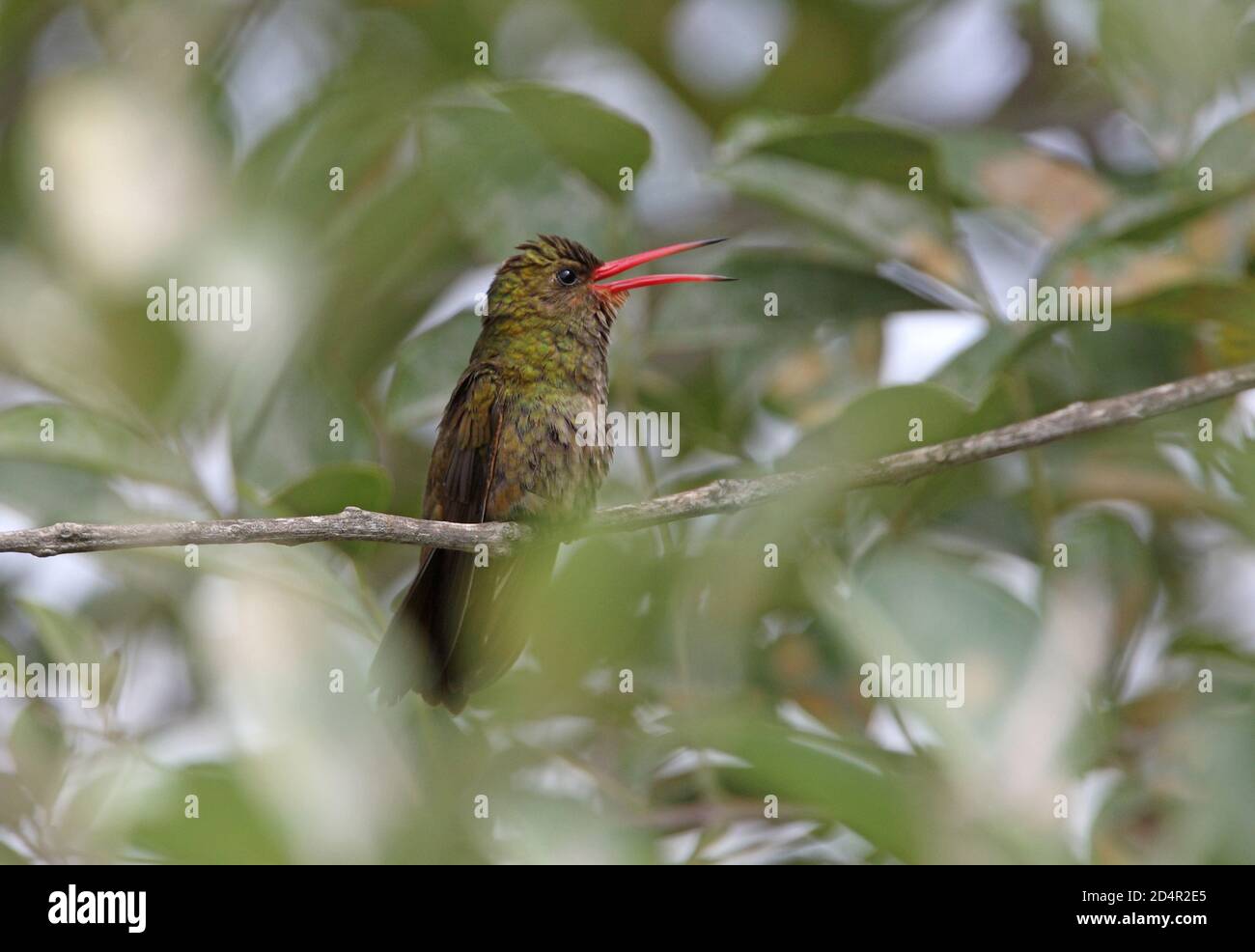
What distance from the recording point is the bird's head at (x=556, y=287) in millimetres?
3811

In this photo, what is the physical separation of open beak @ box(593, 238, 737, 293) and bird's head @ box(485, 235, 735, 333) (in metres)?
0.01

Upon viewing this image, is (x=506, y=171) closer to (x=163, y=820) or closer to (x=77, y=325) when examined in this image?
(x=77, y=325)

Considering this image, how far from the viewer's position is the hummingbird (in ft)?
10.2

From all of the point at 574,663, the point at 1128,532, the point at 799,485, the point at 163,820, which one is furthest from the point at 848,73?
the point at 163,820

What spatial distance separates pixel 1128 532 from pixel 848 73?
1847mm

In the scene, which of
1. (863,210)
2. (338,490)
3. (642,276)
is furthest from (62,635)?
(863,210)

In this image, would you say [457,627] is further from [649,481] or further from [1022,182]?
[1022,182]

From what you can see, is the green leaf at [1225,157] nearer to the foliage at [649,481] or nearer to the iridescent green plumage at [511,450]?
the foliage at [649,481]

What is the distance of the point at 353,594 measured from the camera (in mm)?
2588

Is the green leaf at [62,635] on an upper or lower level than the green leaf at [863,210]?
lower

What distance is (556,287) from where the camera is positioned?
3887mm

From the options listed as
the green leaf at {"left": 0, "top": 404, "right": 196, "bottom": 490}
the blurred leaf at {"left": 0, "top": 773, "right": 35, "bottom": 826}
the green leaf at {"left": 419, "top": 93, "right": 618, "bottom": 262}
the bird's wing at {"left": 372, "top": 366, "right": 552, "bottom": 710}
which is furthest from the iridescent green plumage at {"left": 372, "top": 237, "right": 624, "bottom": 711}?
the blurred leaf at {"left": 0, "top": 773, "right": 35, "bottom": 826}

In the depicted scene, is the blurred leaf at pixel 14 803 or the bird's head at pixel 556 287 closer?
the blurred leaf at pixel 14 803

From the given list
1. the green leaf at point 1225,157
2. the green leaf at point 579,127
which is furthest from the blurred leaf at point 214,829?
the green leaf at point 1225,157
